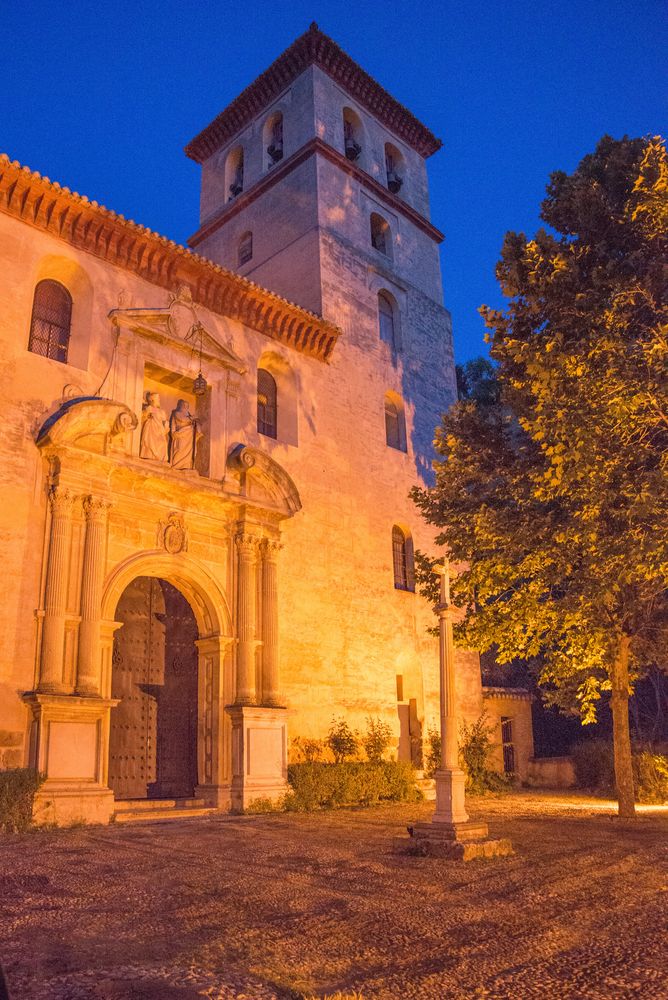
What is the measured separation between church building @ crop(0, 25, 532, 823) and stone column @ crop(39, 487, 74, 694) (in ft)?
0.11

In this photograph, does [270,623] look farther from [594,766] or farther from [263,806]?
[594,766]

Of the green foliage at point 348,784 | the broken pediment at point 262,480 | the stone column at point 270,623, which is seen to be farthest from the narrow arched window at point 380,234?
the green foliage at point 348,784

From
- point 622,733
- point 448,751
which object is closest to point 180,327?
point 448,751

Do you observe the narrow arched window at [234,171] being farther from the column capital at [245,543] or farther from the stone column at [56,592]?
the stone column at [56,592]

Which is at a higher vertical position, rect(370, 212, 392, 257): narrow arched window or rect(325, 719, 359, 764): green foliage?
rect(370, 212, 392, 257): narrow arched window

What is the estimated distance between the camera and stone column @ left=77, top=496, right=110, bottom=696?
11.5 meters

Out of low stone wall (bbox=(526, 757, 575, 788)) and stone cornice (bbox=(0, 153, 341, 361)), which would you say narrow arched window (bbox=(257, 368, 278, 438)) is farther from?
low stone wall (bbox=(526, 757, 575, 788))

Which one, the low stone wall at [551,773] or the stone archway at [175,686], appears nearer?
the stone archway at [175,686]

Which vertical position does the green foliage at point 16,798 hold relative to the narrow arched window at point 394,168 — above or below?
below

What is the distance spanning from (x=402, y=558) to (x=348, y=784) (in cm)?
582

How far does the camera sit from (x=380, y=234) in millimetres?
21938

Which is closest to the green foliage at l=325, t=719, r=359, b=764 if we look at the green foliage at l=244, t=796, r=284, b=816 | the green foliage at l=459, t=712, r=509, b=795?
the green foliage at l=244, t=796, r=284, b=816

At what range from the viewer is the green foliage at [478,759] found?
17.9 meters

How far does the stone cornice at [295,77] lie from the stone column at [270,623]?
1467cm
